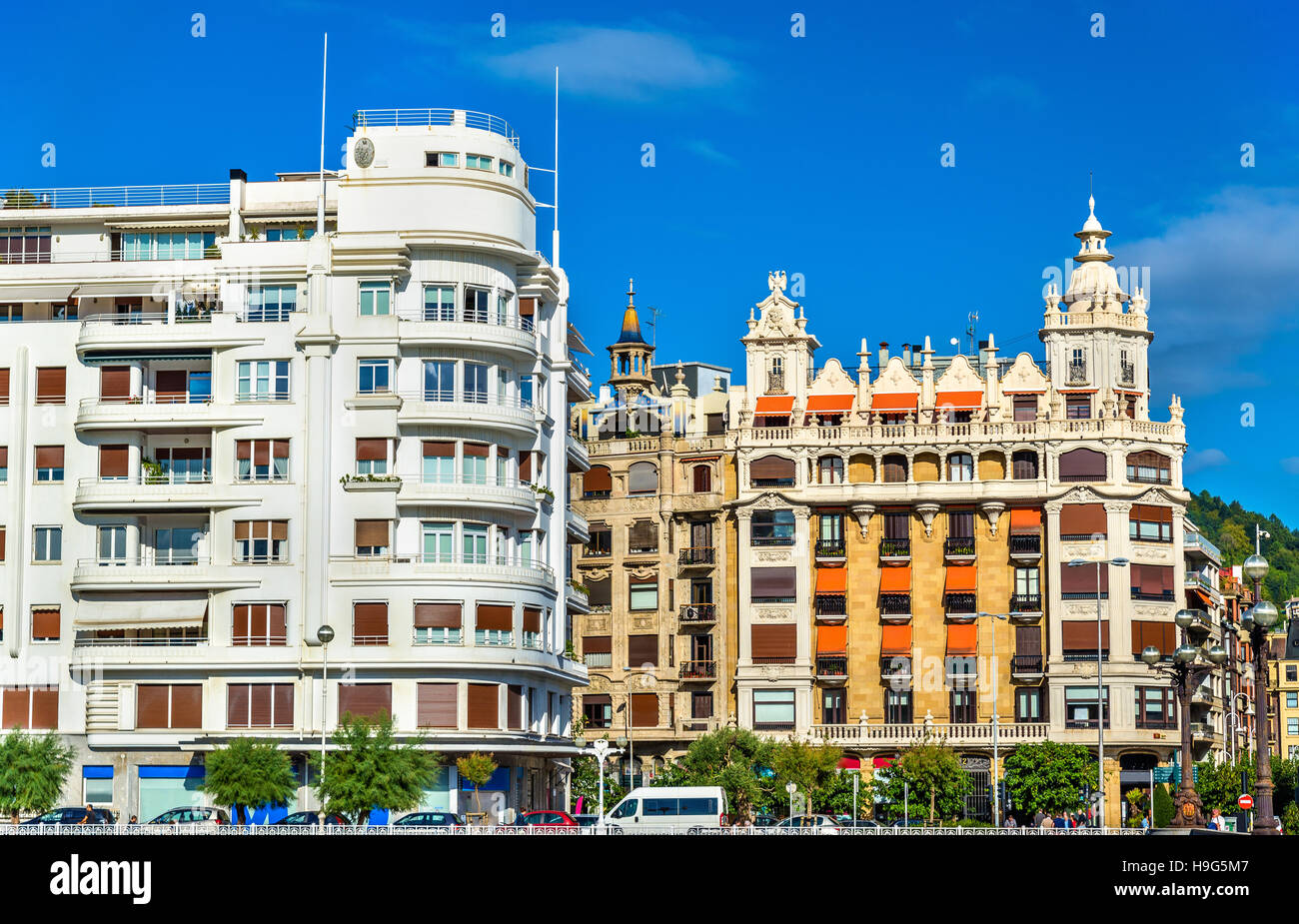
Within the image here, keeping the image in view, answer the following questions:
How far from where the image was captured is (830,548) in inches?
4109

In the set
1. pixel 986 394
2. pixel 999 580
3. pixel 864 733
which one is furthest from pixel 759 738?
pixel 986 394

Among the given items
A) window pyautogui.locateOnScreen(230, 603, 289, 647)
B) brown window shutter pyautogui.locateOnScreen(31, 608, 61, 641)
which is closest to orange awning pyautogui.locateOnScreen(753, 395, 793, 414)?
window pyautogui.locateOnScreen(230, 603, 289, 647)

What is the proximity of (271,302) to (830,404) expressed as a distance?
1381 inches

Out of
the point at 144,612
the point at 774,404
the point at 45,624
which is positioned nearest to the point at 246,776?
the point at 144,612

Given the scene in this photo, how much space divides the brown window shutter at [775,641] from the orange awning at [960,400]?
46.5 feet

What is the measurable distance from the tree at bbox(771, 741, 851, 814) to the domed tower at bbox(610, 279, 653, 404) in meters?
27.6

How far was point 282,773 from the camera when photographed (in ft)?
240

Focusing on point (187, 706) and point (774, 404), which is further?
point (774, 404)

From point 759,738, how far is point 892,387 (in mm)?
20055

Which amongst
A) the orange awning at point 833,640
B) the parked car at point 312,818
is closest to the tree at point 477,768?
the parked car at point 312,818

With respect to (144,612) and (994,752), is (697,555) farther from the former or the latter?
(144,612)

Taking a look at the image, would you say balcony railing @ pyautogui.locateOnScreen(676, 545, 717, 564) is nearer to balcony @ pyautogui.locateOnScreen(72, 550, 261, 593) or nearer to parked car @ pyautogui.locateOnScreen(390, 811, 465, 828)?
balcony @ pyautogui.locateOnScreen(72, 550, 261, 593)

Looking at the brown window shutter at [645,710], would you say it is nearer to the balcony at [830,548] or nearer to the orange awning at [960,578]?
the balcony at [830,548]

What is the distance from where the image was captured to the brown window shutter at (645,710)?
350 feet
